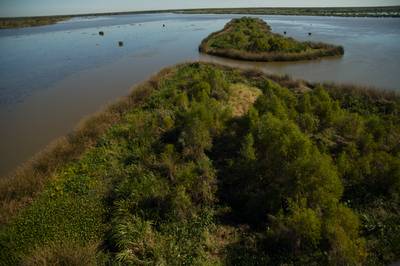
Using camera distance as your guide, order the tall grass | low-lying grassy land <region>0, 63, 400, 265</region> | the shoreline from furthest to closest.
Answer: the shoreline < the tall grass < low-lying grassy land <region>0, 63, 400, 265</region>

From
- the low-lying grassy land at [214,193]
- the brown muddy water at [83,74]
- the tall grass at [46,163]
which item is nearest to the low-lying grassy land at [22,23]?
the brown muddy water at [83,74]

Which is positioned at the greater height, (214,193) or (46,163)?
(46,163)

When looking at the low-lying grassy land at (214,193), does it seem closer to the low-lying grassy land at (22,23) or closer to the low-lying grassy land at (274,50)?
the low-lying grassy land at (274,50)

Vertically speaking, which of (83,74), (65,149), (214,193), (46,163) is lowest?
(214,193)

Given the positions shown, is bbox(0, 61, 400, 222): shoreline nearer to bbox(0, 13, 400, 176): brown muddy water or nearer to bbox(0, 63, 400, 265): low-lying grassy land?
bbox(0, 63, 400, 265): low-lying grassy land

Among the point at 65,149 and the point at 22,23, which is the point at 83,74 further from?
the point at 22,23

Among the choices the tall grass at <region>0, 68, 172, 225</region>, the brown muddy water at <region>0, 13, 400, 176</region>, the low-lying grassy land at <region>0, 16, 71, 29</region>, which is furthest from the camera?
the low-lying grassy land at <region>0, 16, 71, 29</region>

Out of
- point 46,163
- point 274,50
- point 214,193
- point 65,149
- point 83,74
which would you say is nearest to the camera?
point 214,193

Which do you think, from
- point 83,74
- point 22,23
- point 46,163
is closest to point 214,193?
point 46,163

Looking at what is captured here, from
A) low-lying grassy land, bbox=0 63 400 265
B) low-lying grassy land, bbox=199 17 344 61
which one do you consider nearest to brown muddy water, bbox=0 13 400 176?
low-lying grassy land, bbox=199 17 344 61
